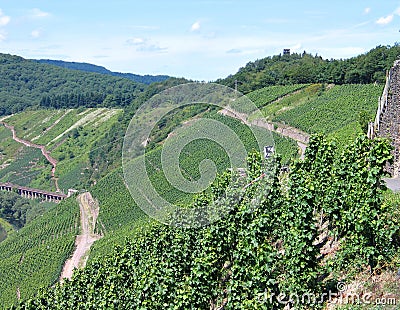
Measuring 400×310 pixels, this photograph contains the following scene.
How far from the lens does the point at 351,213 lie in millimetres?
13000

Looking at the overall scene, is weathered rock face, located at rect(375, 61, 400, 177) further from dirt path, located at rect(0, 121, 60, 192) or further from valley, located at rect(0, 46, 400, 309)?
dirt path, located at rect(0, 121, 60, 192)

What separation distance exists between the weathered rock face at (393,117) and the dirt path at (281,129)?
21.3 meters

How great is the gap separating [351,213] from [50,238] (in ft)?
169

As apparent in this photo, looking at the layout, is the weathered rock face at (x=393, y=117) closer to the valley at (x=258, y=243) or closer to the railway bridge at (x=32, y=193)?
the valley at (x=258, y=243)

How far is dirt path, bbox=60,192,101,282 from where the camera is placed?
153ft

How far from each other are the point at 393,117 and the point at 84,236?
41018 mm

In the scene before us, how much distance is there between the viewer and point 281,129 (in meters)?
55.2

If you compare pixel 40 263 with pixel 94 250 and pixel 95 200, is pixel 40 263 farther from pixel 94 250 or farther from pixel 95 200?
pixel 95 200

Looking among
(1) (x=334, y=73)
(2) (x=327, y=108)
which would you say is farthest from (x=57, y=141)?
(2) (x=327, y=108)

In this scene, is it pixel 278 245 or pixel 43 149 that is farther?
pixel 43 149

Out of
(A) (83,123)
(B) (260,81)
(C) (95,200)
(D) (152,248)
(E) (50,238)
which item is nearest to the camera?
(D) (152,248)

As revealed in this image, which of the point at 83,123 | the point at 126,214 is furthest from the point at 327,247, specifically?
the point at 83,123

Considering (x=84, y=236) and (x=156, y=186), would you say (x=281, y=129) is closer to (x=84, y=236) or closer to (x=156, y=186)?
(x=156, y=186)

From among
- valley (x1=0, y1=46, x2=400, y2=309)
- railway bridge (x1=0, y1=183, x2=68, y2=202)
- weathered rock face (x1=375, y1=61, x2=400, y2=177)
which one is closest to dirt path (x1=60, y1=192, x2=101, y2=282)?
valley (x1=0, y1=46, x2=400, y2=309)
